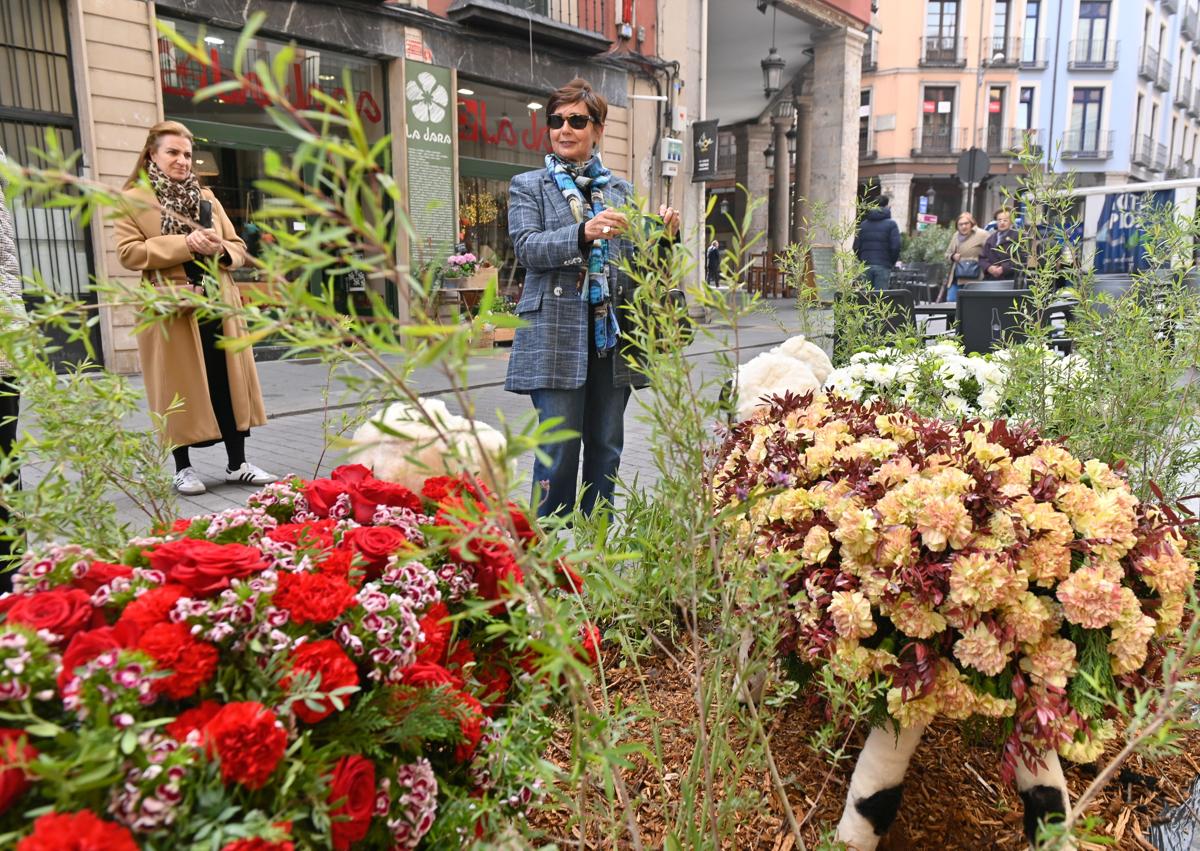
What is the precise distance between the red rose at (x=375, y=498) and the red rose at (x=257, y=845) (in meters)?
0.77

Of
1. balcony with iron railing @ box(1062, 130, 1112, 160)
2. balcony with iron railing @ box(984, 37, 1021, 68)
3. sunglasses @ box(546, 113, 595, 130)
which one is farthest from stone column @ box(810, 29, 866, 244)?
balcony with iron railing @ box(1062, 130, 1112, 160)

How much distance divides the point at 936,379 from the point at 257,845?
106 inches

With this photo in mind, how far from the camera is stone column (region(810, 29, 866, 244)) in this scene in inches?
733

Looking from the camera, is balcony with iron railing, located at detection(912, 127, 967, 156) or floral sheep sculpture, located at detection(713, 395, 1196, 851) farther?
balcony with iron railing, located at detection(912, 127, 967, 156)

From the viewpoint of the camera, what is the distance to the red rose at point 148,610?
3.50 ft

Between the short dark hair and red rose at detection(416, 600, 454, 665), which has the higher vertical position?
the short dark hair

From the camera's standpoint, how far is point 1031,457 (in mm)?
1866

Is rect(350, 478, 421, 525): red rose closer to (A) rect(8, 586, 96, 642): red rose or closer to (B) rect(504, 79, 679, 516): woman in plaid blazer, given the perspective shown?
(A) rect(8, 586, 96, 642): red rose

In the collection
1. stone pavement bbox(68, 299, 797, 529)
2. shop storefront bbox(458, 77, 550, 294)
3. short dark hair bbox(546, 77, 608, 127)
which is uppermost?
shop storefront bbox(458, 77, 550, 294)

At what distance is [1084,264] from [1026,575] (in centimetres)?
205

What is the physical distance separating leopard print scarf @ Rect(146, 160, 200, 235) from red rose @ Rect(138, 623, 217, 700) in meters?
3.51

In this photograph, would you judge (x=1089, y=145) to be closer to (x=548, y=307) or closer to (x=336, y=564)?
(x=548, y=307)

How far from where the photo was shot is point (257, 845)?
0.92 meters

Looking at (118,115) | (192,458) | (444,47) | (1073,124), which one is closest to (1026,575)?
(192,458)
